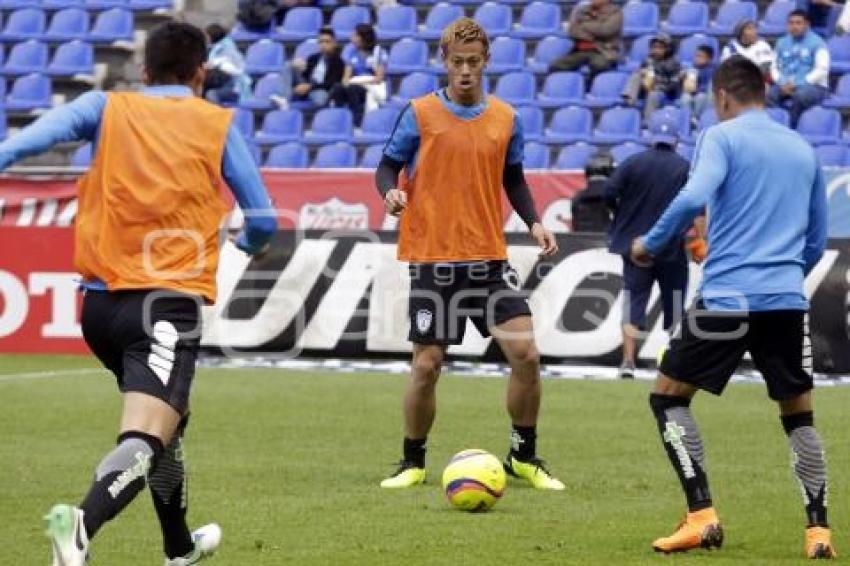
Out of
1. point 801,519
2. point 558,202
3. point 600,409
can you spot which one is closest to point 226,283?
point 558,202

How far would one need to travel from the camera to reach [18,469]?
36.7 ft

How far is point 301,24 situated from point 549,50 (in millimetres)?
3660

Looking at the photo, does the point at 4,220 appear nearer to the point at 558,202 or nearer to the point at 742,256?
the point at 558,202

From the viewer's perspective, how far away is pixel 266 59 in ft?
86.7

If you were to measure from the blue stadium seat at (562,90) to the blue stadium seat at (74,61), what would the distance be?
663 cm

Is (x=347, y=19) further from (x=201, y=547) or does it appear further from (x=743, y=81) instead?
(x=201, y=547)

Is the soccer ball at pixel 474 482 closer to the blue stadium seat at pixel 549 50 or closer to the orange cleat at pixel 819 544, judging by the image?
the orange cleat at pixel 819 544

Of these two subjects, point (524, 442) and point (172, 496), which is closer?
point (172, 496)

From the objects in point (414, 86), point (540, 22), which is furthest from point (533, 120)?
point (540, 22)

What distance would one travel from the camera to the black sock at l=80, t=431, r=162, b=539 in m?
6.57

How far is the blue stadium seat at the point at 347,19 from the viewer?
26094 millimetres

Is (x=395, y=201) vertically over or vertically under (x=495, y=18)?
over

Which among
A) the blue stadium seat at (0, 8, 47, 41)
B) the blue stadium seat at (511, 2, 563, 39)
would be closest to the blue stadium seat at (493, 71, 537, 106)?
the blue stadium seat at (511, 2, 563, 39)

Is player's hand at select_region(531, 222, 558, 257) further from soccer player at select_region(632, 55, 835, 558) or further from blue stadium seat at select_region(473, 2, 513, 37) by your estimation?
blue stadium seat at select_region(473, 2, 513, 37)
